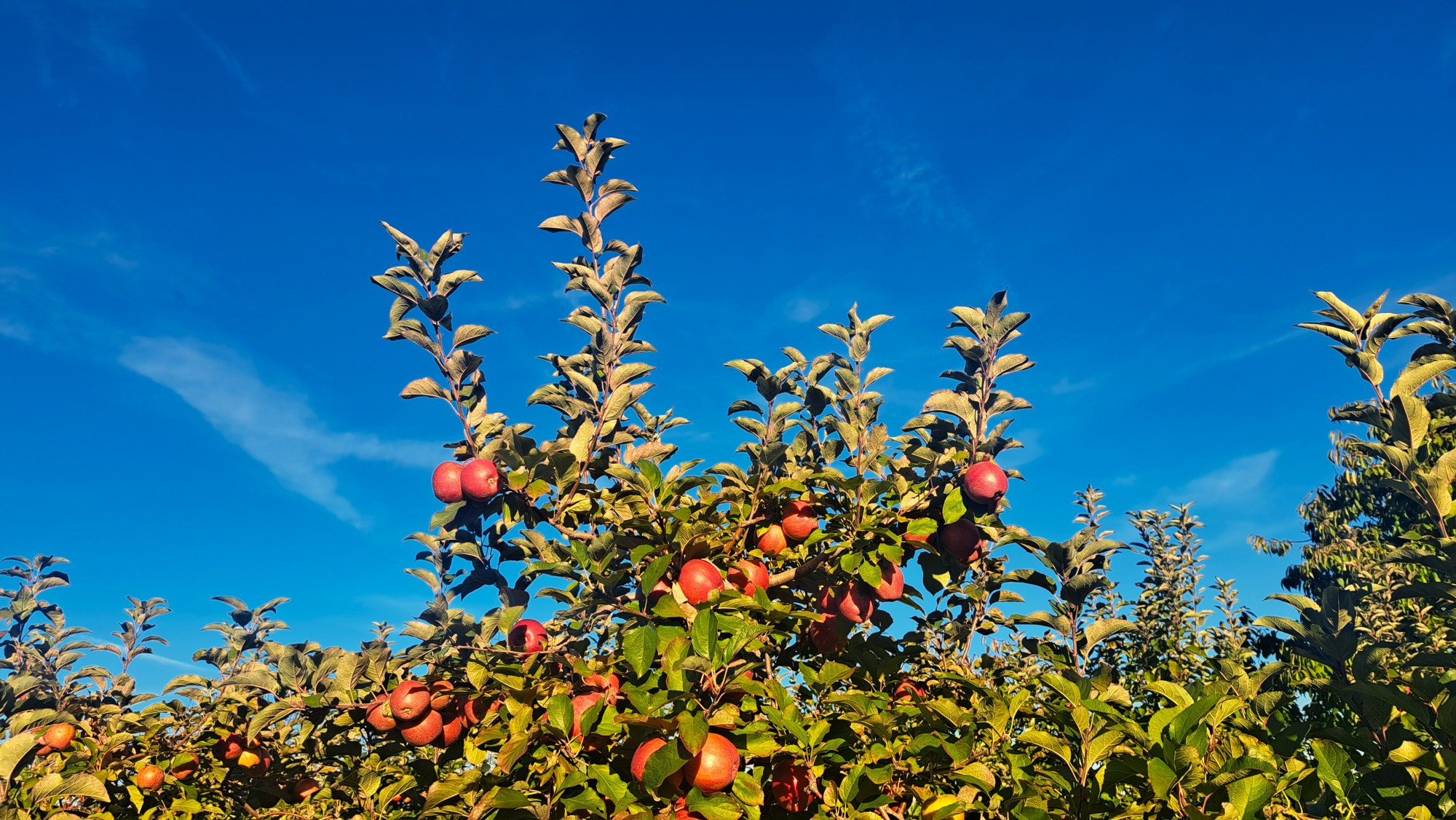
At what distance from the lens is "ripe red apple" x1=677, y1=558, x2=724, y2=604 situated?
406 cm

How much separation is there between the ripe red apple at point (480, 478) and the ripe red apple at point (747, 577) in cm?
143

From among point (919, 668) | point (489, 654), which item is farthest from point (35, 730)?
point (919, 668)

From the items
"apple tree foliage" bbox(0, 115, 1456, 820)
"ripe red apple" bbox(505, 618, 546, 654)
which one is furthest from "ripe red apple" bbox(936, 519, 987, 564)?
"ripe red apple" bbox(505, 618, 546, 654)

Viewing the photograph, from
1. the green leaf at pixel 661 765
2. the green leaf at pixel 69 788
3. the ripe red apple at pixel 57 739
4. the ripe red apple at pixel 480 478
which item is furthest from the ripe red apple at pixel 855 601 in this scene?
the ripe red apple at pixel 57 739

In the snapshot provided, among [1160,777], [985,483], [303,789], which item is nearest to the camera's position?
[1160,777]

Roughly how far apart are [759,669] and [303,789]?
10.4 ft

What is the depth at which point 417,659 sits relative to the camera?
455 centimetres

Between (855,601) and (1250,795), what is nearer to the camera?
(1250,795)

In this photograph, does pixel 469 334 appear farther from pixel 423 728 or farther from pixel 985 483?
pixel 985 483

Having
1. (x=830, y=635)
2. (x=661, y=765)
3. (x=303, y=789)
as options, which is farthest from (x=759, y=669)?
(x=303, y=789)

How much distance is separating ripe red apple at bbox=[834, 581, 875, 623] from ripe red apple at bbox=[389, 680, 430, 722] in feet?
7.06

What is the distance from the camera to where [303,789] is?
5594mm

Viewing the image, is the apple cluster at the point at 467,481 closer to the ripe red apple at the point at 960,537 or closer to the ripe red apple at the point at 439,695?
the ripe red apple at the point at 439,695

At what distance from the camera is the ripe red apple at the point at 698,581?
406cm
